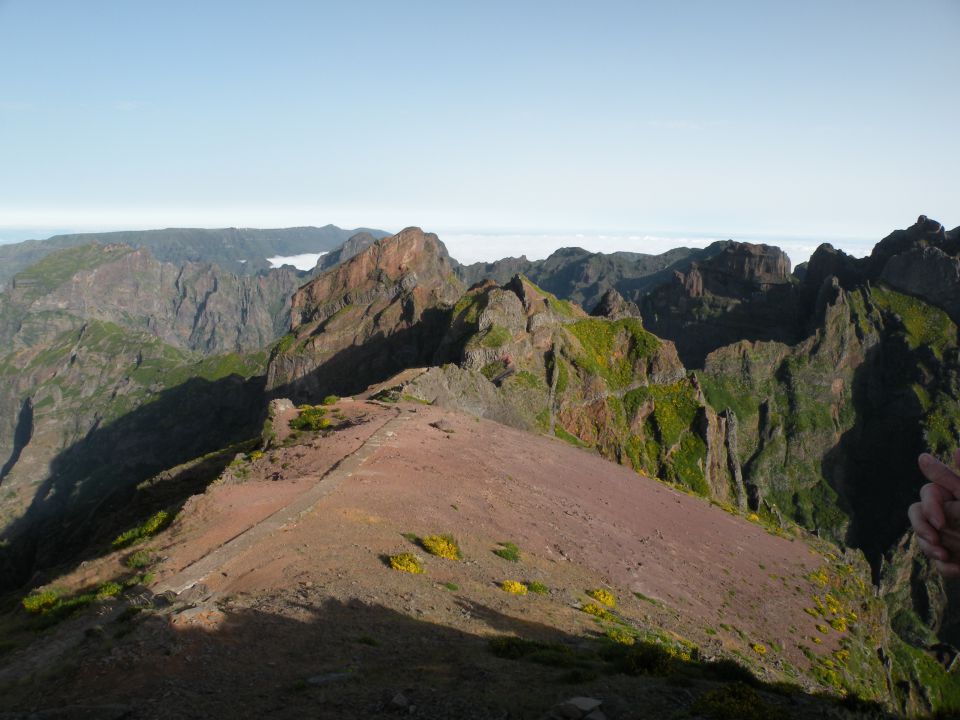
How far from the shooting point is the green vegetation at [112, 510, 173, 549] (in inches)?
971

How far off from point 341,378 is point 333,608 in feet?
309

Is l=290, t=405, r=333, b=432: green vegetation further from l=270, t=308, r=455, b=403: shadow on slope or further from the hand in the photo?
l=270, t=308, r=455, b=403: shadow on slope

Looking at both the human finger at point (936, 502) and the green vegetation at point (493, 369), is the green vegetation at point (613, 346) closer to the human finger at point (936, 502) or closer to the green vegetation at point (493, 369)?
the green vegetation at point (493, 369)

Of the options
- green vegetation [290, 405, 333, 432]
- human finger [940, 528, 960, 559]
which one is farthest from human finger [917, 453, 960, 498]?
green vegetation [290, 405, 333, 432]

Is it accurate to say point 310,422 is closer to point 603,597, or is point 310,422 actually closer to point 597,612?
point 603,597

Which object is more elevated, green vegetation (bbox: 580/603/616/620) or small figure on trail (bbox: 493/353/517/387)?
small figure on trail (bbox: 493/353/517/387)

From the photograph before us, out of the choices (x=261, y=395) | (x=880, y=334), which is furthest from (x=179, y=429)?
(x=880, y=334)

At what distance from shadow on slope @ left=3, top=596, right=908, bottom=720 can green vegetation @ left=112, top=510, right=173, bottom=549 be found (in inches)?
363

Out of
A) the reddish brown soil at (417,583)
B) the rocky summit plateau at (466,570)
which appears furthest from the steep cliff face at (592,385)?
the reddish brown soil at (417,583)

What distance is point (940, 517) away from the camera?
7496mm

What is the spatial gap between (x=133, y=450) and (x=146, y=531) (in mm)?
164917

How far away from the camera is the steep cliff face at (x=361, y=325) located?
10856 cm

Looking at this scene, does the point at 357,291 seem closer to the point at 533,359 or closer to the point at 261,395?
the point at 261,395

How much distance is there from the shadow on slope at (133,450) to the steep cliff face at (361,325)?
12.5 meters
